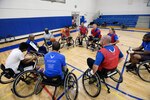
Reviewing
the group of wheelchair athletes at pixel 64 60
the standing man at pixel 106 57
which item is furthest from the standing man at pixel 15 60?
the standing man at pixel 106 57

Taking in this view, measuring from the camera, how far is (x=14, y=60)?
2.25m

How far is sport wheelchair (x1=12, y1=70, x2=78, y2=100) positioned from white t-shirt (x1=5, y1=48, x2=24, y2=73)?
27 centimetres

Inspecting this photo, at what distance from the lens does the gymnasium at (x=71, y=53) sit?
80.1 inches

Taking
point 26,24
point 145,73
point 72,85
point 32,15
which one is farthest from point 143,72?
point 32,15

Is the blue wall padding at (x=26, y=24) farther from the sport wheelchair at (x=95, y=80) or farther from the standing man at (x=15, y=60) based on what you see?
the sport wheelchair at (x=95, y=80)

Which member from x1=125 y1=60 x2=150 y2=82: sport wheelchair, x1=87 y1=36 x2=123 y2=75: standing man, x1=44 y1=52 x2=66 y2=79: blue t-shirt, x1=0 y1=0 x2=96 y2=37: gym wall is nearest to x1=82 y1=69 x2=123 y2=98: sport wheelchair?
x1=87 y1=36 x2=123 y2=75: standing man

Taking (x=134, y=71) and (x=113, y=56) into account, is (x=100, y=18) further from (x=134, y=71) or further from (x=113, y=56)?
(x=113, y=56)

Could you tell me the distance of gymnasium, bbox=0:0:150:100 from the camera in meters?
2.04

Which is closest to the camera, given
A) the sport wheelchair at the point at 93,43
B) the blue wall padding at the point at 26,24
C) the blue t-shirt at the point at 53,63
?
the blue t-shirt at the point at 53,63

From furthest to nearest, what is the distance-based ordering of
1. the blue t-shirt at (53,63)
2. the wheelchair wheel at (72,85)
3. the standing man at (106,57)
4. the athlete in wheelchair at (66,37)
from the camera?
the athlete in wheelchair at (66,37)
the wheelchair wheel at (72,85)
the standing man at (106,57)
the blue t-shirt at (53,63)

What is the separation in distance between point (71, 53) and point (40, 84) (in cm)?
272

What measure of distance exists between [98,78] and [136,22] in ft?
40.6

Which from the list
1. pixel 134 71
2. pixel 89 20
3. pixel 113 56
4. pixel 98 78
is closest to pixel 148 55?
pixel 134 71

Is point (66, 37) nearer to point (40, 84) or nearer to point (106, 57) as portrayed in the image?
point (40, 84)
